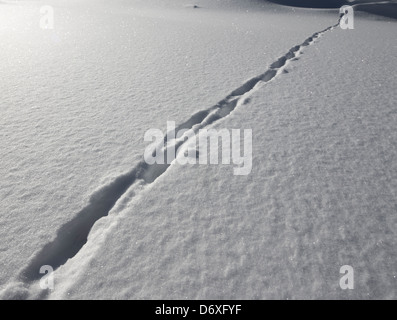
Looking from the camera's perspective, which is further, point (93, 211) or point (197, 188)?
point (197, 188)

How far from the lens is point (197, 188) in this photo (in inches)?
61.9

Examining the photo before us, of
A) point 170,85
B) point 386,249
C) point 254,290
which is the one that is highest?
point 170,85

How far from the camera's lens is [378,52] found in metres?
4.38

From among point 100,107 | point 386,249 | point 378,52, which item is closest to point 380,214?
point 386,249

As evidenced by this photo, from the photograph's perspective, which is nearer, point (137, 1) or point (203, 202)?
point (203, 202)

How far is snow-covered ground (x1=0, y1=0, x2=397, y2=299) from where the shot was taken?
1.13m

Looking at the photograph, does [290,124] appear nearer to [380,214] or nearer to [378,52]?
[380,214]

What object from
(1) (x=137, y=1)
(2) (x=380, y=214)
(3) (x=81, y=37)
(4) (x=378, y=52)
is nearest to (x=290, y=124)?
(2) (x=380, y=214)

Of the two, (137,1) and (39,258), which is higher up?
(137,1)

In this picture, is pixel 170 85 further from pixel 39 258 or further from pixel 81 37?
pixel 81 37

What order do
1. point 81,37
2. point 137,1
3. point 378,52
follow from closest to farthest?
point 378,52
point 81,37
point 137,1

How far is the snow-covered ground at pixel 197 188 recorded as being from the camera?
1133 mm

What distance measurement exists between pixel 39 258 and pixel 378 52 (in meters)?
4.97

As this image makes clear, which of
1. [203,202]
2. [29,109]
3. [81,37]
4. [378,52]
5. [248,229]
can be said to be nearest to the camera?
[248,229]
